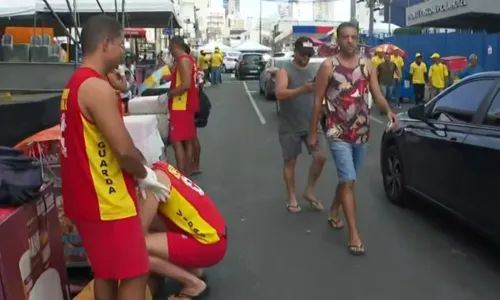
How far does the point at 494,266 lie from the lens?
513 centimetres

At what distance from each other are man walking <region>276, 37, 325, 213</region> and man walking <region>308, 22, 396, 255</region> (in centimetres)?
74

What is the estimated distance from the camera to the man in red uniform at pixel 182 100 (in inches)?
299

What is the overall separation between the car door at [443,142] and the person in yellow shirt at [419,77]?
14.2 meters

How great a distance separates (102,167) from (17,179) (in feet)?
1.84

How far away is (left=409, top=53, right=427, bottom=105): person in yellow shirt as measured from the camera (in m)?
20.1

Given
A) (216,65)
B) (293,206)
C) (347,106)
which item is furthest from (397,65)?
(347,106)

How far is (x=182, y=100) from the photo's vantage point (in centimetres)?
771

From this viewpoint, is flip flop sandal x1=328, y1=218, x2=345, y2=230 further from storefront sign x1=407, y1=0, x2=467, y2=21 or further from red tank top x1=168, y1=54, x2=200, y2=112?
storefront sign x1=407, y1=0, x2=467, y2=21

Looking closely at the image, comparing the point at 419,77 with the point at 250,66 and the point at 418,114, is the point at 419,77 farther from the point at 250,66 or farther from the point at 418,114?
the point at 250,66

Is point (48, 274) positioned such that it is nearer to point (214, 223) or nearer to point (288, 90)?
point (214, 223)

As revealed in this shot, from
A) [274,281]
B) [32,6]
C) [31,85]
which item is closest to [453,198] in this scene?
[274,281]

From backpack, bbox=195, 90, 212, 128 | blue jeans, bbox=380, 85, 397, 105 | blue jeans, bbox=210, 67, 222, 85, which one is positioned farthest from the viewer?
blue jeans, bbox=210, 67, 222, 85

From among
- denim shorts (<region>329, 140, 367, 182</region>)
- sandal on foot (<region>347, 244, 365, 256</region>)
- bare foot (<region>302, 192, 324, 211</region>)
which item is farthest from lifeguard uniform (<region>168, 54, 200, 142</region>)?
sandal on foot (<region>347, 244, 365, 256</region>)

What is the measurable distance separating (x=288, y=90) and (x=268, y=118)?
1023 cm
